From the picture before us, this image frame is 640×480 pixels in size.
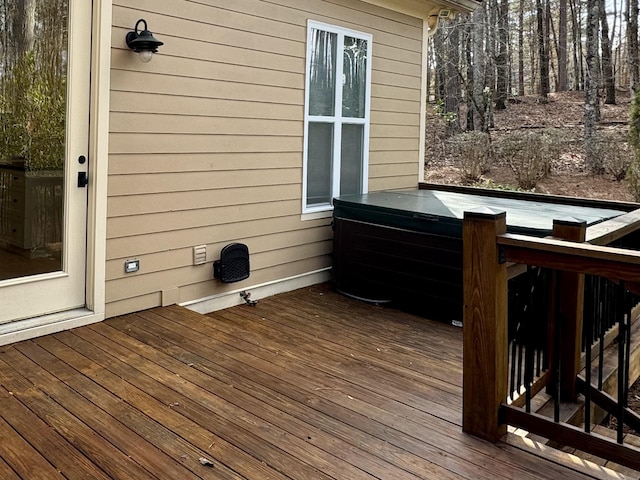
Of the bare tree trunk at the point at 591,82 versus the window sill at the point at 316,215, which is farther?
the bare tree trunk at the point at 591,82

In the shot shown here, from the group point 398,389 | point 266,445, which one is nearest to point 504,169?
point 398,389

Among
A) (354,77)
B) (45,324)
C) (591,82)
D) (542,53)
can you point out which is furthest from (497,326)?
(542,53)

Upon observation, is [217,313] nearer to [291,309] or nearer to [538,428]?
[291,309]

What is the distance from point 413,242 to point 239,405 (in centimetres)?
213

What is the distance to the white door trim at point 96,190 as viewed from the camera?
3355 millimetres

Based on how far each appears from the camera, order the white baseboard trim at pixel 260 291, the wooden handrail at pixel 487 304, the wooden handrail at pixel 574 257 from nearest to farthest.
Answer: the wooden handrail at pixel 574 257 → the wooden handrail at pixel 487 304 → the white baseboard trim at pixel 260 291

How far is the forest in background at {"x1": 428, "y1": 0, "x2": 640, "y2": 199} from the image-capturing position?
38.4ft

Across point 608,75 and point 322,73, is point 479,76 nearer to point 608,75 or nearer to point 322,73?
point 608,75

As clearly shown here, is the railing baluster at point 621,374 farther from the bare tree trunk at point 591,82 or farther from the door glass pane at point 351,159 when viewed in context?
the bare tree trunk at point 591,82

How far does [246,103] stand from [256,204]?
30.2 inches

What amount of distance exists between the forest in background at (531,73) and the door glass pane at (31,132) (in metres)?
7.59

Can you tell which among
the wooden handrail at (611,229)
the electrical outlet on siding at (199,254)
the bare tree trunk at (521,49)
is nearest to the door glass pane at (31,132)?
the electrical outlet on siding at (199,254)

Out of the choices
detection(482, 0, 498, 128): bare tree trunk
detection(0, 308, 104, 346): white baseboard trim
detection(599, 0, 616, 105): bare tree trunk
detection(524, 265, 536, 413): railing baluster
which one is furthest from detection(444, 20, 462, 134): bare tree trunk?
detection(524, 265, 536, 413): railing baluster

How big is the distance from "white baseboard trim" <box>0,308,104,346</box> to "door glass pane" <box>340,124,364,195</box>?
8.37 ft
